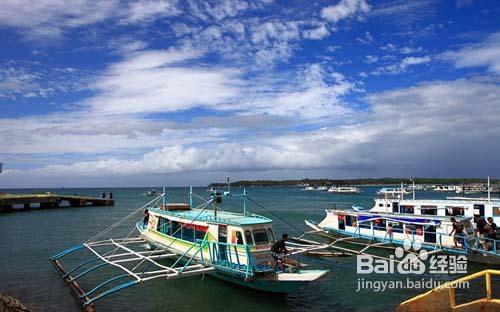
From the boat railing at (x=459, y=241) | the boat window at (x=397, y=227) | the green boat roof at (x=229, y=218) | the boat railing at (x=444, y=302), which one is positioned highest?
the green boat roof at (x=229, y=218)

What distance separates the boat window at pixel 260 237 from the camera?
18.7 m

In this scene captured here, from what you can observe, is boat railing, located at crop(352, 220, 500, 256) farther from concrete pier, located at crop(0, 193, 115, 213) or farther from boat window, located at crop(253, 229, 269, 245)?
concrete pier, located at crop(0, 193, 115, 213)

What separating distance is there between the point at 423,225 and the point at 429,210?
4.93 m

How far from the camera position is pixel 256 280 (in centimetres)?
1752

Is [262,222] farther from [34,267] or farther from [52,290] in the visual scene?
[34,267]

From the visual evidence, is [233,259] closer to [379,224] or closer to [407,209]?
[379,224]

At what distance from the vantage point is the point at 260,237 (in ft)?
61.9

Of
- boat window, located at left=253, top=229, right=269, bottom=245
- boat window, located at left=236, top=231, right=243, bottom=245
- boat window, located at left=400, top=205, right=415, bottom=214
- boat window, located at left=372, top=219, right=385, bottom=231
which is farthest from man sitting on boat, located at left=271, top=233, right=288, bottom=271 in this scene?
boat window, located at left=400, top=205, right=415, bottom=214

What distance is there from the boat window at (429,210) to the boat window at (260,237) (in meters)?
19.6

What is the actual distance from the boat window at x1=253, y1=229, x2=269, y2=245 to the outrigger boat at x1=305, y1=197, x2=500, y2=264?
12.5 meters

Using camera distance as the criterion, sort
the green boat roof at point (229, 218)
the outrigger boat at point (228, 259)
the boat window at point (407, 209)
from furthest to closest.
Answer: the boat window at point (407, 209) < the green boat roof at point (229, 218) < the outrigger boat at point (228, 259)

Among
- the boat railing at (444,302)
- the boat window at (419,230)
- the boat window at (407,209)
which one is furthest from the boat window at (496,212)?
the boat railing at (444,302)

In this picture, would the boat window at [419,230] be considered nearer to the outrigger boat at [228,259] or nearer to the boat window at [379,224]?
the boat window at [379,224]

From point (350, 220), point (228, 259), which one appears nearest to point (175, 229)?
point (228, 259)
